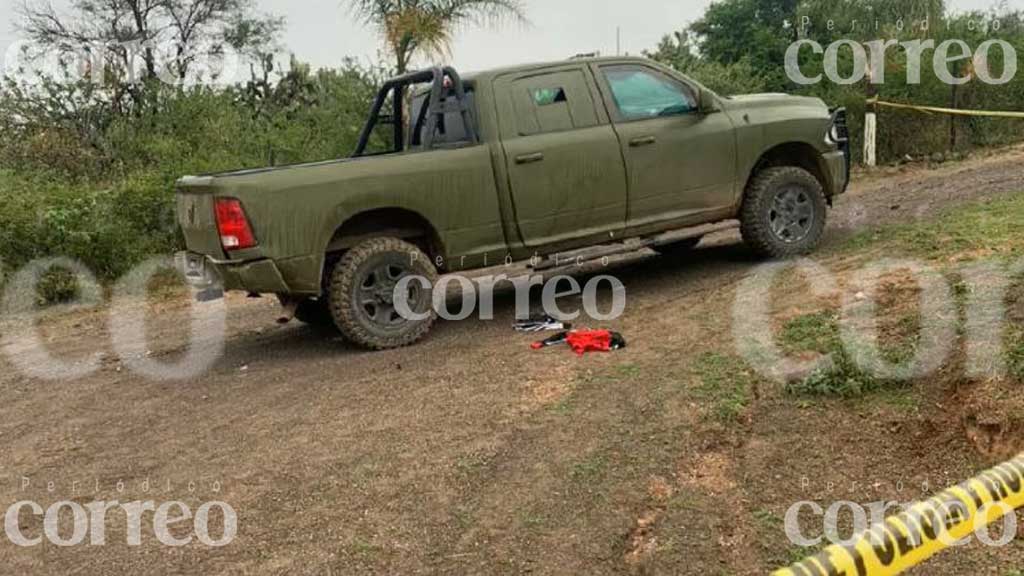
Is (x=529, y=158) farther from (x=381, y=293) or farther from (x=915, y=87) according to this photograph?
(x=915, y=87)

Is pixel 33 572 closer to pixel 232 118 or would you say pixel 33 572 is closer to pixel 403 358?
pixel 403 358

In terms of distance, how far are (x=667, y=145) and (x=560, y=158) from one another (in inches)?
36.5

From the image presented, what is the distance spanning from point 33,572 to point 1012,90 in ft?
51.2

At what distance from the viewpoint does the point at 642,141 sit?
22.4 ft

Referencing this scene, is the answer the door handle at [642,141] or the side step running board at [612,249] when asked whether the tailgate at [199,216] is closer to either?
the side step running board at [612,249]

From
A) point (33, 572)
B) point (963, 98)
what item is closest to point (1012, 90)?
point (963, 98)

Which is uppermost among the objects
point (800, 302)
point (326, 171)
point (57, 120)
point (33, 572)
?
point (57, 120)

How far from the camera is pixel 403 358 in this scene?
596 cm

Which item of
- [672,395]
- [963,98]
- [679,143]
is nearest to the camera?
[672,395]

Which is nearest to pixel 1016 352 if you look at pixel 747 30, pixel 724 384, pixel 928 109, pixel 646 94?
pixel 724 384

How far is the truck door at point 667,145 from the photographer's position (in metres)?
6.86

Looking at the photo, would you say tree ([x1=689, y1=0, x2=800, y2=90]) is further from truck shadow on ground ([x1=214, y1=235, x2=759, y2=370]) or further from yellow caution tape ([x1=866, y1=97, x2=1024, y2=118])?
truck shadow on ground ([x1=214, y1=235, x2=759, y2=370])

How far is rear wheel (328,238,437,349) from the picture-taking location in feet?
19.9

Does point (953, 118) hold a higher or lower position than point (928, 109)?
lower
